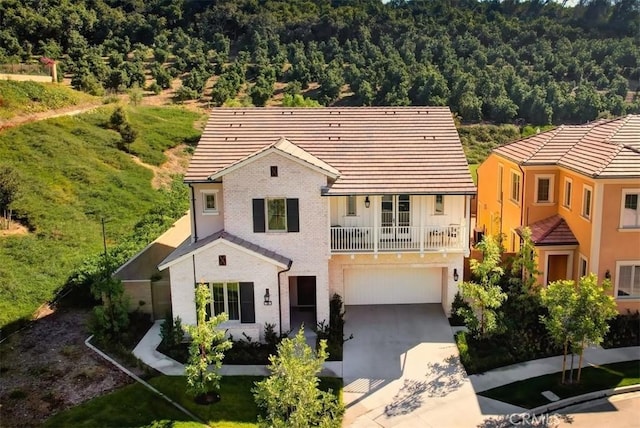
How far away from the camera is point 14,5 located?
76312mm

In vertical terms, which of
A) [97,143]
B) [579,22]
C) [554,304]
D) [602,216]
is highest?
[579,22]

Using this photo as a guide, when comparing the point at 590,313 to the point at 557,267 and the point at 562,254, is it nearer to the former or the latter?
the point at 562,254

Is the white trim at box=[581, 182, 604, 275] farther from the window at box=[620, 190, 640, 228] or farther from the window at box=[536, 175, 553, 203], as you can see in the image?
the window at box=[536, 175, 553, 203]

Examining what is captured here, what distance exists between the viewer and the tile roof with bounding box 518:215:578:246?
22625 mm

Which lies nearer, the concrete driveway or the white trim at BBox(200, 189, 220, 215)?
the concrete driveway

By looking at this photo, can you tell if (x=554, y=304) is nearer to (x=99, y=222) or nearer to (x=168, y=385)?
(x=168, y=385)

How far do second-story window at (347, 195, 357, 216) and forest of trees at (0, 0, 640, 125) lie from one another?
4089 centimetres

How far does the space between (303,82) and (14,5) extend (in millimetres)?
41535

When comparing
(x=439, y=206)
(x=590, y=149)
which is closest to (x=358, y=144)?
(x=439, y=206)

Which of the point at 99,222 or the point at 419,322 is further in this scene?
the point at 99,222

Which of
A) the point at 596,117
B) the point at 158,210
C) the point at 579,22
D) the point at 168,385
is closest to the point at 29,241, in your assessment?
the point at 158,210

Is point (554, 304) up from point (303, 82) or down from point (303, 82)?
down

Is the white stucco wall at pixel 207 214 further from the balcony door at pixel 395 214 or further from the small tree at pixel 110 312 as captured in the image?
the balcony door at pixel 395 214

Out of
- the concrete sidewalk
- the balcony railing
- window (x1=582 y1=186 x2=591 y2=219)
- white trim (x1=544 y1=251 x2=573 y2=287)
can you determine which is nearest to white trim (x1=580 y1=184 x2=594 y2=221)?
window (x1=582 y1=186 x2=591 y2=219)
